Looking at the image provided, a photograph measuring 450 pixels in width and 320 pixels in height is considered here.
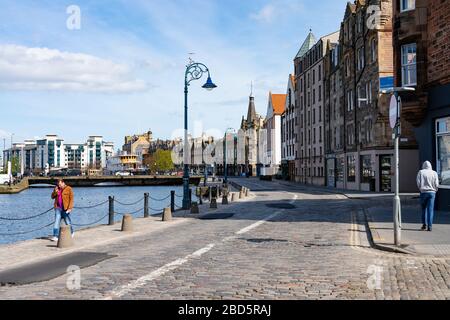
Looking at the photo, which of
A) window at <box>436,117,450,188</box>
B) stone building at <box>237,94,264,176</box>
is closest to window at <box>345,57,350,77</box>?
window at <box>436,117,450,188</box>

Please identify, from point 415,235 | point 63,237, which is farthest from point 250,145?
point 63,237

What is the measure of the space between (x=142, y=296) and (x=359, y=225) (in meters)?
11.4

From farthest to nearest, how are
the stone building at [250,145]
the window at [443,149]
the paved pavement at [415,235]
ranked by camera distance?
the stone building at [250,145]
the window at [443,149]
the paved pavement at [415,235]

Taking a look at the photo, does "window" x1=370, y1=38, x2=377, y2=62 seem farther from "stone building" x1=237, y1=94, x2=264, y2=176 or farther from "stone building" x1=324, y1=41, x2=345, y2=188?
"stone building" x1=237, y1=94, x2=264, y2=176

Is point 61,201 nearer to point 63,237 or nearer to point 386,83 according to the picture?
point 63,237

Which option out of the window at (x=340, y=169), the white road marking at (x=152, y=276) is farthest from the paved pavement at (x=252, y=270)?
the window at (x=340, y=169)

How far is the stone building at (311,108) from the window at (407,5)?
37263mm

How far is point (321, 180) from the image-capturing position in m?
60.3

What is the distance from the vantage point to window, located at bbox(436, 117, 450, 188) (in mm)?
19297

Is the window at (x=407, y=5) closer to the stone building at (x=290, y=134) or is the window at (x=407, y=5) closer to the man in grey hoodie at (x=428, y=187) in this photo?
the man in grey hoodie at (x=428, y=187)

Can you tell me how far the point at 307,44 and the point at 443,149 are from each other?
58.3 m

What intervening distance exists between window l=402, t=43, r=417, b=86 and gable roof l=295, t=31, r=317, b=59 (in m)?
51.3

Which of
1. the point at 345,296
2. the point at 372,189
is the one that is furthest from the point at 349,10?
the point at 345,296

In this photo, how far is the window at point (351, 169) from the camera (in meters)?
46.8
